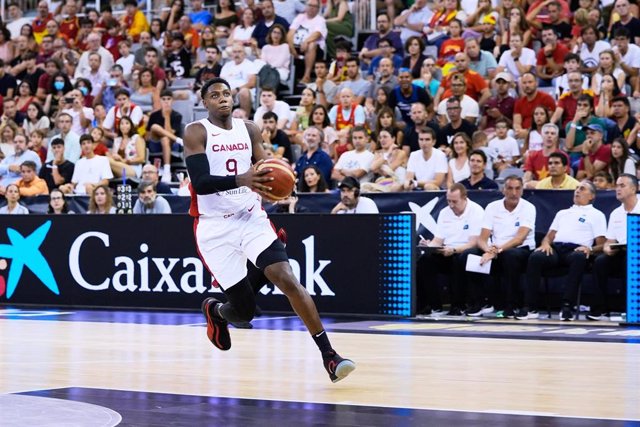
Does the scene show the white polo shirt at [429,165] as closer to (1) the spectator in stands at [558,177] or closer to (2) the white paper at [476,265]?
(1) the spectator in stands at [558,177]

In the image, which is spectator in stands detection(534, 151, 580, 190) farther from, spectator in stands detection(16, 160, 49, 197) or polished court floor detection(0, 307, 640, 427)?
spectator in stands detection(16, 160, 49, 197)

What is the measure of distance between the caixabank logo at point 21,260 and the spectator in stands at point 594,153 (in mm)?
7575

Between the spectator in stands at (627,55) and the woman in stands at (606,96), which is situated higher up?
the spectator in stands at (627,55)

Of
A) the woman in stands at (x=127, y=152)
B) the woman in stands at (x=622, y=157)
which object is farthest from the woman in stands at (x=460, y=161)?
the woman in stands at (x=127, y=152)

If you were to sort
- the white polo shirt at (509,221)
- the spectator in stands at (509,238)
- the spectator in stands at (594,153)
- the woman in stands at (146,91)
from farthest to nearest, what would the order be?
1. the woman in stands at (146,91)
2. the spectator in stands at (594,153)
3. the white polo shirt at (509,221)
4. the spectator in stands at (509,238)

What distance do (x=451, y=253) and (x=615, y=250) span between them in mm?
2110

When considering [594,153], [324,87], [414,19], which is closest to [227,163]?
[594,153]

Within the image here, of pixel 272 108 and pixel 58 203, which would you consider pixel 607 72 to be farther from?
pixel 58 203

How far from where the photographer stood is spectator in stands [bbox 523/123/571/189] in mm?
16625

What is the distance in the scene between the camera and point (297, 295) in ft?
28.7

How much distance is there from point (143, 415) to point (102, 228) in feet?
33.1

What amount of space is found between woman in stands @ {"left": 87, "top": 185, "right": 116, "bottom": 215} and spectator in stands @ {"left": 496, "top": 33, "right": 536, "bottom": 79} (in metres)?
6.42

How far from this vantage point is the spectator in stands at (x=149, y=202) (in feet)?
56.6

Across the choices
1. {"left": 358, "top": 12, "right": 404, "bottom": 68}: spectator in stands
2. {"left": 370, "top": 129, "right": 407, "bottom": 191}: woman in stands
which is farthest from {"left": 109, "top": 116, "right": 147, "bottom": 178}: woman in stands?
{"left": 370, "top": 129, "right": 407, "bottom": 191}: woman in stands
